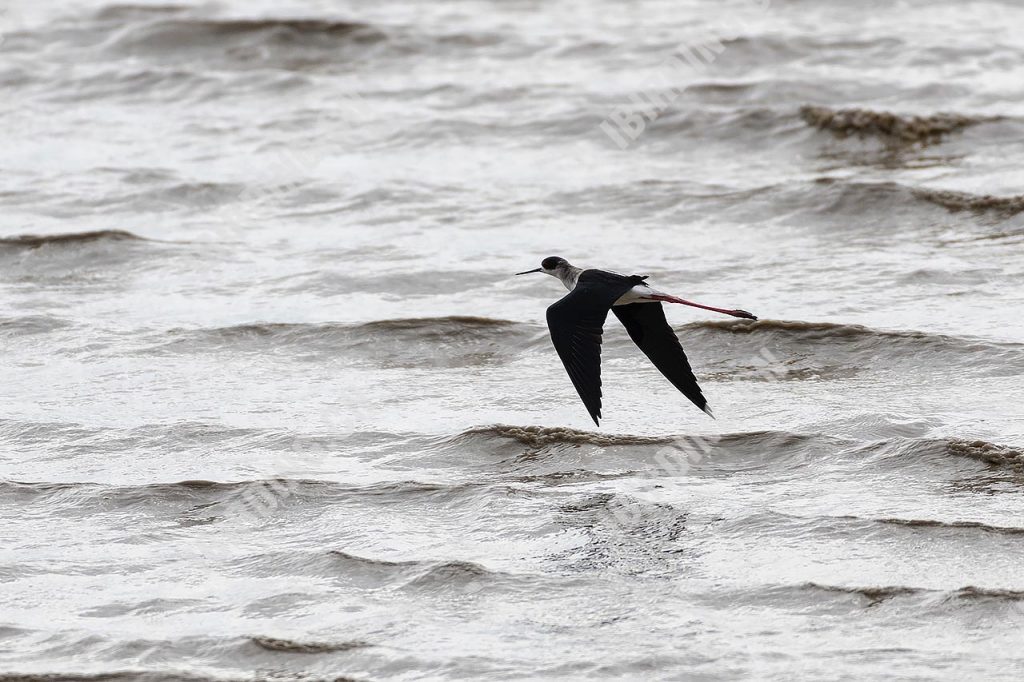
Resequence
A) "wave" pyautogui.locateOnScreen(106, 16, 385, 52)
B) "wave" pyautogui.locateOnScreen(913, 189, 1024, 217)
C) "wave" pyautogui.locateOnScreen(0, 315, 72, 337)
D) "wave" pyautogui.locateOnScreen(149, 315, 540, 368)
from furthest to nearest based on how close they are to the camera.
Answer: "wave" pyautogui.locateOnScreen(106, 16, 385, 52) < "wave" pyautogui.locateOnScreen(913, 189, 1024, 217) < "wave" pyautogui.locateOnScreen(0, 315, 72, 337) < "wave" pyautogui.locateOnScreen(149, 315, 540, 368)

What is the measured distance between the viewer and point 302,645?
6.08m

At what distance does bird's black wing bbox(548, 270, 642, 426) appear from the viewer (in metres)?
7.33

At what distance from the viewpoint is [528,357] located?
9.62 metres

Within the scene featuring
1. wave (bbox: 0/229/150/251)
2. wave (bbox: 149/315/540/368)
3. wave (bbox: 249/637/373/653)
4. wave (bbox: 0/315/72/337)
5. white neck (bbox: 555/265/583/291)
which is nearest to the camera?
wave (bbox: 249/637/373/653)

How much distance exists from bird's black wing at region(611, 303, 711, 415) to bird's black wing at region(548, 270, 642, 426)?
0.43m

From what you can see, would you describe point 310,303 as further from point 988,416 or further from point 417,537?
point 988,416

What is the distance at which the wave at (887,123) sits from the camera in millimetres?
13297

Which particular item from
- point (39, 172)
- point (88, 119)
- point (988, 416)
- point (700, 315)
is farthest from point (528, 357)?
point (88, 119)

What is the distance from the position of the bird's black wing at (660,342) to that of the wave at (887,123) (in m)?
5.78

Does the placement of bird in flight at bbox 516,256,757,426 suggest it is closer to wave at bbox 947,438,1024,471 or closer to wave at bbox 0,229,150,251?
wave at bbox 947,438,1024,471

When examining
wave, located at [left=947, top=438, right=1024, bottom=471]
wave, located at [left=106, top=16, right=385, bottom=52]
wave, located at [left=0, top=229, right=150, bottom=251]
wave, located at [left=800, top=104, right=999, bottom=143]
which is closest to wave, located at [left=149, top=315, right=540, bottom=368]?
wave, located at [left=0, top=229, right=150, bottom=251]

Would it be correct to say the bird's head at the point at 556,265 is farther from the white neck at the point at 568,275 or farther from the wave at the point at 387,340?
the wave at the point at 387,340

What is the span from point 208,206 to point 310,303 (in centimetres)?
258

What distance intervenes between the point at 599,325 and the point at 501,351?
2.25m
